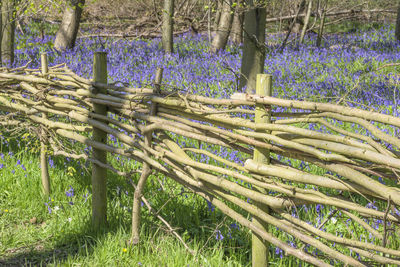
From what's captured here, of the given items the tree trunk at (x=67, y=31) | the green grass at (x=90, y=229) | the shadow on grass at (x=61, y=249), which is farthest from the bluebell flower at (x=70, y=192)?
the tree trunk at (x=67, y=31)

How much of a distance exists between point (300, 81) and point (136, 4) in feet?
50.1

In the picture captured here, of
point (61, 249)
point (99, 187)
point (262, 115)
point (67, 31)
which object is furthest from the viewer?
point (67, 31)

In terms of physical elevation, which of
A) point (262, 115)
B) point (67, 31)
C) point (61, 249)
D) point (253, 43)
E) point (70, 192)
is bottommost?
point (61, 249)

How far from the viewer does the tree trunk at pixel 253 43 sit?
252 inches

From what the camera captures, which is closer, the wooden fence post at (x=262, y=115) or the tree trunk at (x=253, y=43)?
the wooden fence post at (x=262, y=115)

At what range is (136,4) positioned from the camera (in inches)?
819

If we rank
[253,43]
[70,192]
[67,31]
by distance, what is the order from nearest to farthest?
[70,192], [253,43], [67,31]

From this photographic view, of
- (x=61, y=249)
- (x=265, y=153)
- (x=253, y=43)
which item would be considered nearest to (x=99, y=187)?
(x=61, y=249)

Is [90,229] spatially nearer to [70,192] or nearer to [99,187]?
[99,187]

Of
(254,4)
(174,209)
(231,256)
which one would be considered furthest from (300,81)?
(231,256)

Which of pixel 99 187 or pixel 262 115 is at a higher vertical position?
pixel 262 115

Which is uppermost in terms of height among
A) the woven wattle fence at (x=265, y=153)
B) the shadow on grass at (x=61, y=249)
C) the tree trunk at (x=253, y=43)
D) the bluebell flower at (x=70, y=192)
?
the tree trunk at (x=253, y=43)

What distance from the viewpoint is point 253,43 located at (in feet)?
21.3

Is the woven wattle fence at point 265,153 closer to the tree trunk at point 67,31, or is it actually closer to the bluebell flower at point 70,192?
the bluebell flower at point 70,192
